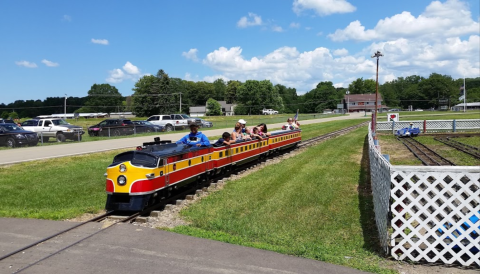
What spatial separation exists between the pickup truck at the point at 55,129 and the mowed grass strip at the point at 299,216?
70.2ft

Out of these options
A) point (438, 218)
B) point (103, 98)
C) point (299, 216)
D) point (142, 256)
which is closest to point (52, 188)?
point (142, 256)

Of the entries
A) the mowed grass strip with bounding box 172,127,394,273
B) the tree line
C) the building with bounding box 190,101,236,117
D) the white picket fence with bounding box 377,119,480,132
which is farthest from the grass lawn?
the building with bounding box 190,101,236,117

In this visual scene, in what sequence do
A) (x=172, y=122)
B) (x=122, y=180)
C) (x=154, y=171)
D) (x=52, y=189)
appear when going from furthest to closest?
(x=172, y=122) < (x=52, y=189) < (x=154, y=171) < (x=122, y=180)

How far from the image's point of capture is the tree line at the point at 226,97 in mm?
104863

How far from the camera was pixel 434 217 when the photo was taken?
19.1 feet

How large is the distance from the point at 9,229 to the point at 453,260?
25.9 feet

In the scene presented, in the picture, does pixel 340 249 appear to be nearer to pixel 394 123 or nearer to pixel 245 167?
pixel 245 167

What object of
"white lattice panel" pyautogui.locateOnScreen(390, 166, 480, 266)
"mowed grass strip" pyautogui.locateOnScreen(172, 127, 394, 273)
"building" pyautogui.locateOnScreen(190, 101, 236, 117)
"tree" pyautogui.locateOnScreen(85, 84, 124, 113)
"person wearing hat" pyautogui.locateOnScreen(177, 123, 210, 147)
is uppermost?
"tree" pyautogui.locateOnScreen(85, 84, 124, 113)

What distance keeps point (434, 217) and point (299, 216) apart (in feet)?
10.2

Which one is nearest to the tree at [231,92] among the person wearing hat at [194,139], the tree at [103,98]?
the tree at [103,98]

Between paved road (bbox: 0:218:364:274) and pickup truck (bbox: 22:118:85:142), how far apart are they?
2380 centimetres

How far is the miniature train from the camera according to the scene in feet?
28.0

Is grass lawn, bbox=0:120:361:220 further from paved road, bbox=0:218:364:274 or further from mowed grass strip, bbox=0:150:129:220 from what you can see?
paved road, bbox=0:218:364:274

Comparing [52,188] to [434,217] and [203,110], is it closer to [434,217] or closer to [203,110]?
[434,217]
